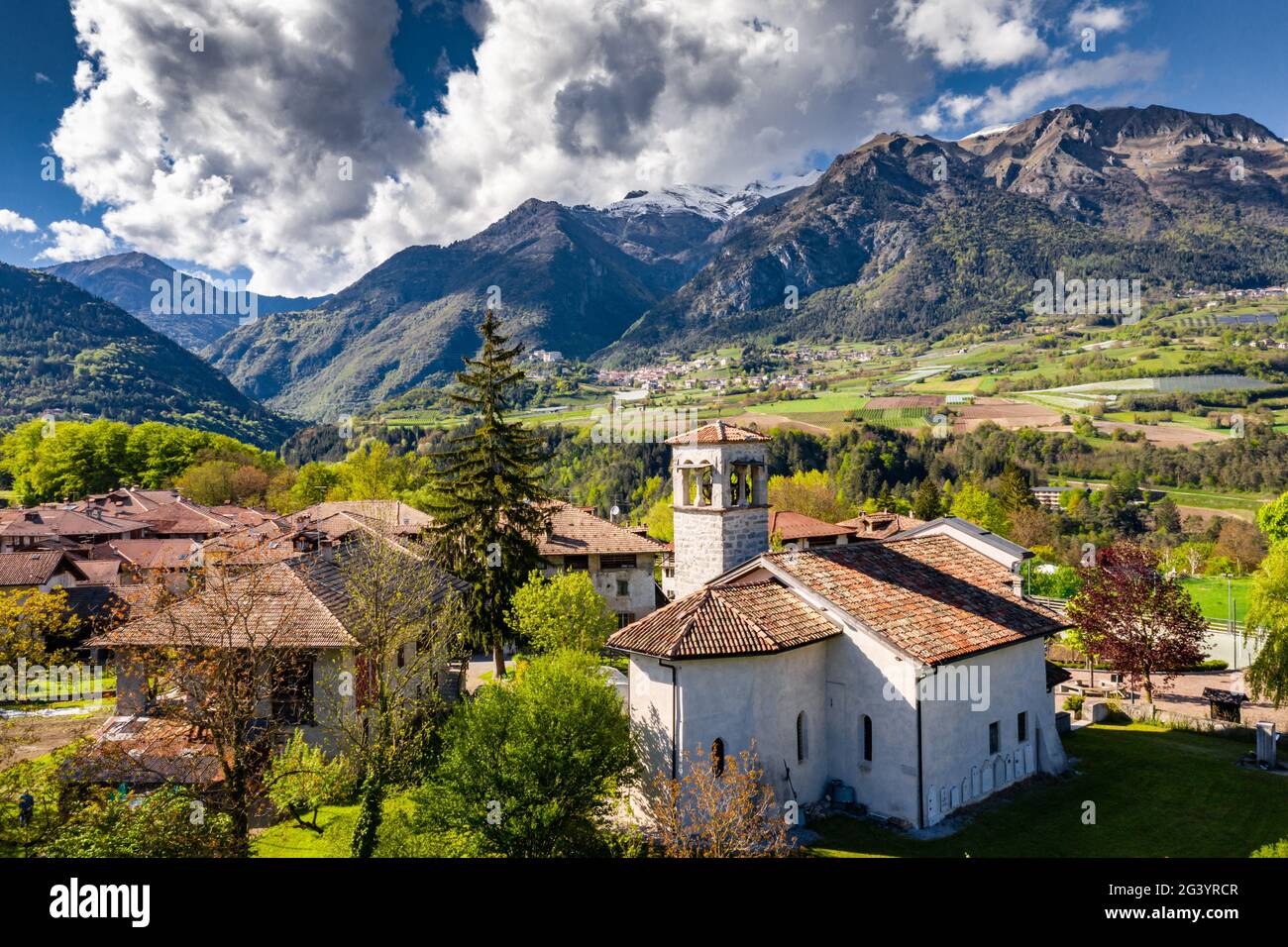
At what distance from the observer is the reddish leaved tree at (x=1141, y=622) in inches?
1505

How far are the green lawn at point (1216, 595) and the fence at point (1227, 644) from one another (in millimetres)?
2009

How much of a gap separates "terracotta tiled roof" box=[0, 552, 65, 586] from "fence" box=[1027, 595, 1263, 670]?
6444cm

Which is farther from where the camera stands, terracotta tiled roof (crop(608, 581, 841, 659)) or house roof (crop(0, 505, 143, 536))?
house roof (crop(0, 505, 143, 536))

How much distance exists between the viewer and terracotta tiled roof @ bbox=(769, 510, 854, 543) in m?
69.9

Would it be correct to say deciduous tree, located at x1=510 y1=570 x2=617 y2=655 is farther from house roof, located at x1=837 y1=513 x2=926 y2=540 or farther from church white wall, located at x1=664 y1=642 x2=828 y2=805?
house roof, located at x1=837 y1=513 x2=926 y2=540

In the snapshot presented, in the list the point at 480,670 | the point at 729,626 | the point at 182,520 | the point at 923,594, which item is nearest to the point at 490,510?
the point at 480,670

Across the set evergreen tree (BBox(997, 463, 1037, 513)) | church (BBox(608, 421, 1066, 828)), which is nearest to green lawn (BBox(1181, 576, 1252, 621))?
evergreen tree (BBox(997, 463, 1037, 513))

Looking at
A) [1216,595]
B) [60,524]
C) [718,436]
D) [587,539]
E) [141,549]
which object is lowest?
[1216,595]

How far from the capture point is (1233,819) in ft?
82.6

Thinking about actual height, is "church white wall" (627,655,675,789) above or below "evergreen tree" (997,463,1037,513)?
below

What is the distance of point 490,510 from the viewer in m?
43.1

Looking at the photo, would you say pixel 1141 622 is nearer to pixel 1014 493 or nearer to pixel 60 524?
pixel 1014 493

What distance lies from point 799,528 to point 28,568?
5761 centimetres

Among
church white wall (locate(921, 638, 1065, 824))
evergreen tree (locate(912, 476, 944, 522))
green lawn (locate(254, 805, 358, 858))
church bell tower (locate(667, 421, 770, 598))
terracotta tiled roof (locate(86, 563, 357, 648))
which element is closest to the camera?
green lawn (locate(254, 805, 358, 858))
